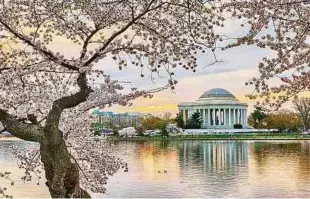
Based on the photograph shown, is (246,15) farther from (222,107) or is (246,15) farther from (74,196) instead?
(222,107)

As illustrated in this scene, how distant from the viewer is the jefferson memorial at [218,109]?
97625mm

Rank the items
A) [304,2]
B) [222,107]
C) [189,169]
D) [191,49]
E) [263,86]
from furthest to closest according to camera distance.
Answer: [222,107] < [189,169] < [191,49] < [263,86] < [304,2]

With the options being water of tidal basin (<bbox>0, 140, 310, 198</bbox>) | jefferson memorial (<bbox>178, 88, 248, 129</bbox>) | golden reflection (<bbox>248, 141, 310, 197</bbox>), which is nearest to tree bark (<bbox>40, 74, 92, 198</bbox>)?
water of tidal basin (<bbox>0, 140, 310, 198</bbox>)

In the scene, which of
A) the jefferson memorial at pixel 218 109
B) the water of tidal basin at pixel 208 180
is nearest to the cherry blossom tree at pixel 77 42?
the water of tidal basin at pixel 208 180

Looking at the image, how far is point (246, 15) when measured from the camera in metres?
5.36

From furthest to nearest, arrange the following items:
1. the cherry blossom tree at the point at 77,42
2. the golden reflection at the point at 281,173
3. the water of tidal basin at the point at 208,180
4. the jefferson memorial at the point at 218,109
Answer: the jefferson memorial at the point at 218,109, the golden reflection at the point at 281,173, the water of tidal basin at the point at 208,180, the cherry blossom tree at the point at 77,42

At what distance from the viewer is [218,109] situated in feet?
324

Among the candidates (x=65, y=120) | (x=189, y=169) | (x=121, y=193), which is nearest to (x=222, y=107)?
(x=189, y=169)

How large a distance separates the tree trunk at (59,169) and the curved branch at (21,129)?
0.42ft

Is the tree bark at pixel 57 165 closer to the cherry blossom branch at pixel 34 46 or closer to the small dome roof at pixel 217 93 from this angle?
the cherry blossom branch at pixel 34 46

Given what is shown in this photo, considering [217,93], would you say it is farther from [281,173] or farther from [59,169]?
[59,169]

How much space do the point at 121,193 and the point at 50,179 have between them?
11.9 meters

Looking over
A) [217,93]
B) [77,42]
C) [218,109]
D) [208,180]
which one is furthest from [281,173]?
[217,93]

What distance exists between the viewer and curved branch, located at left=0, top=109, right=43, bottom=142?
6109mm
